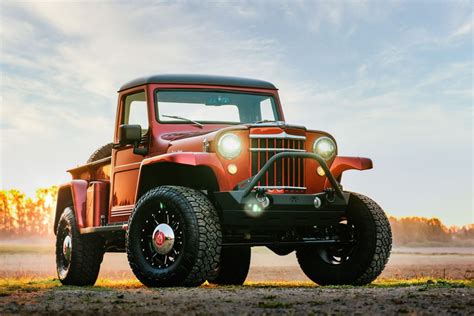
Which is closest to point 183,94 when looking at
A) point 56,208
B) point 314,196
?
point 314,196

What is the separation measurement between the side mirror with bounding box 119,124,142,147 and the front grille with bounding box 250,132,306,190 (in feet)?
5.53

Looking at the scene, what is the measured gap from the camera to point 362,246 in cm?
994

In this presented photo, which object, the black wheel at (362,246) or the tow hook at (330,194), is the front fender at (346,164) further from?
the black wheel at (362,246)

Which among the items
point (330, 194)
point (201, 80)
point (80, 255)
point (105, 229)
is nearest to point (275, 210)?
point (330, 194)

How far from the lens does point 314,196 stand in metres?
9.18

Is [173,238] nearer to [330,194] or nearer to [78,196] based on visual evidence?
[330,194]

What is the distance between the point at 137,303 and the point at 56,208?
6513 mm

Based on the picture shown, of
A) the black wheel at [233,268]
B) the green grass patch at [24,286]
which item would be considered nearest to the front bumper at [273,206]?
the green grass patch at [24,286]

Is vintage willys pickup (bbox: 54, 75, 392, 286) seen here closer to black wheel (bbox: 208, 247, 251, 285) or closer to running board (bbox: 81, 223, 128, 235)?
running board (bbox: 81, 223, 128, 235)

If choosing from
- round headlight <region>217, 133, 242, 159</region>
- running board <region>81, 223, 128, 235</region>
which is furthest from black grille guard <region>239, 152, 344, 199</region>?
running board <region>81, 223, 128, 235</region>

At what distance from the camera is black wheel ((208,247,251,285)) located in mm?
12422

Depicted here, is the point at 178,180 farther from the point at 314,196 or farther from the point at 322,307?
the point at 322,307

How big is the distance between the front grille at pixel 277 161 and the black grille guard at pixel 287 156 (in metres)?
0.20

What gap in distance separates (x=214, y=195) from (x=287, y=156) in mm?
983
